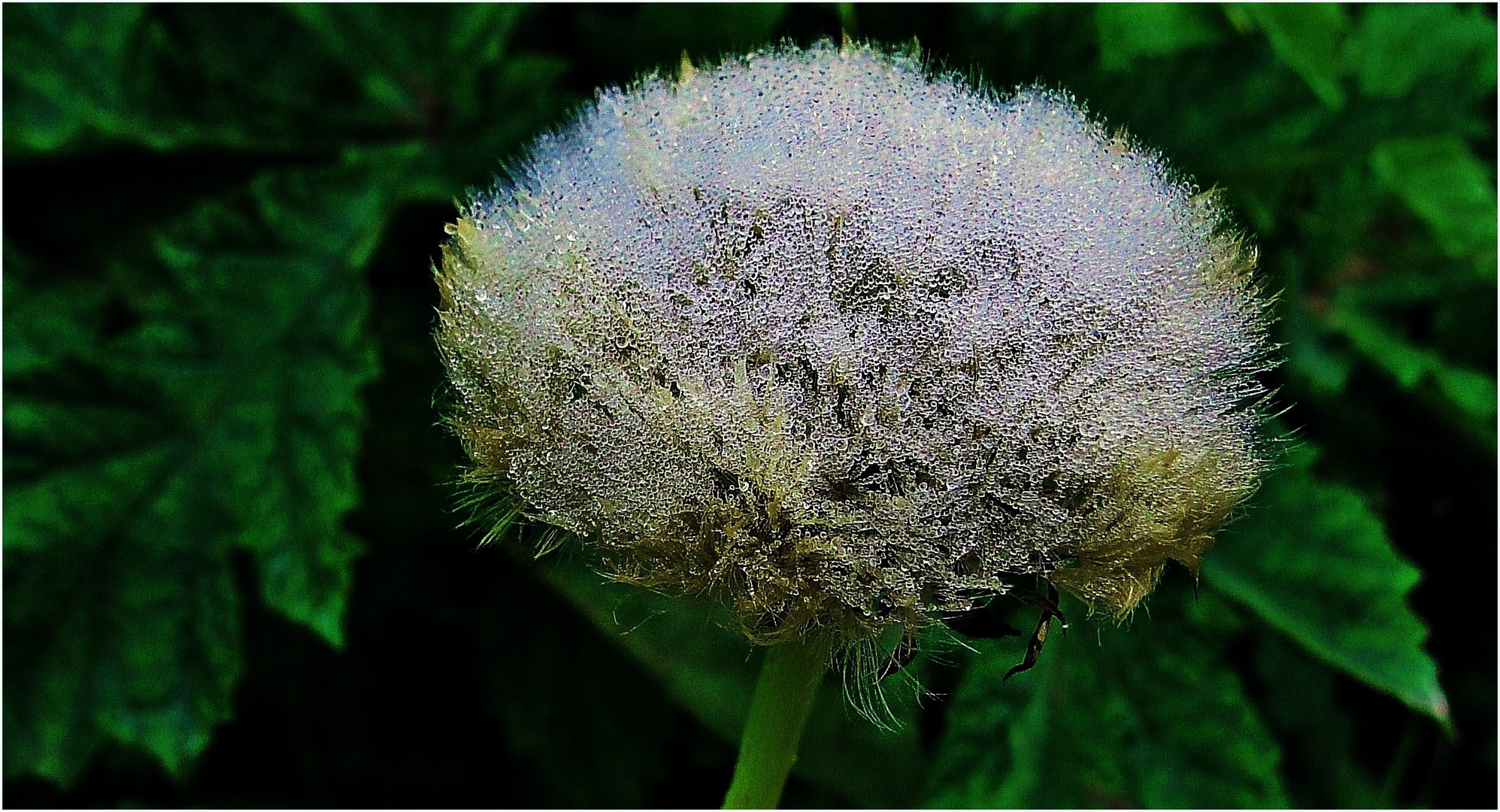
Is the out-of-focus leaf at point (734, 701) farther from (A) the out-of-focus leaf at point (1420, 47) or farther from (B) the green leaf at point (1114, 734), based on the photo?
(A) the out-of-focus leaf at point (1420, 47)

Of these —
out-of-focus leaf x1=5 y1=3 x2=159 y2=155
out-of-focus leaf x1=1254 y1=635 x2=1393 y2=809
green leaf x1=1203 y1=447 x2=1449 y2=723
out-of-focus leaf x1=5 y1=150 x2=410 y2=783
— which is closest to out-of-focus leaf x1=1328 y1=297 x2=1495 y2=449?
green leaf x1=1203 y1=447 x2=1449 y2=723

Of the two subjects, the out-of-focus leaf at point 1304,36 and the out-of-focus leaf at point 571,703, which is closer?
the out-of-focus leaf at point 1304,36

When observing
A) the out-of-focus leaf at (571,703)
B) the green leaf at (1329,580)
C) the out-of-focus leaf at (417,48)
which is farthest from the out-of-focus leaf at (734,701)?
the out-of-focus leaf at (417,48)

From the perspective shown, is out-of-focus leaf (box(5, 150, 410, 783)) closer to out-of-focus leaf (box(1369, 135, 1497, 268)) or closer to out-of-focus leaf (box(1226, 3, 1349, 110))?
out-of-focus leaf (box(1226, 3, 1349, 110))

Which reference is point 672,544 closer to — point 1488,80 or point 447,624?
point 447,624

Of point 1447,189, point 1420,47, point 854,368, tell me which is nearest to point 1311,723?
point 1447,189
